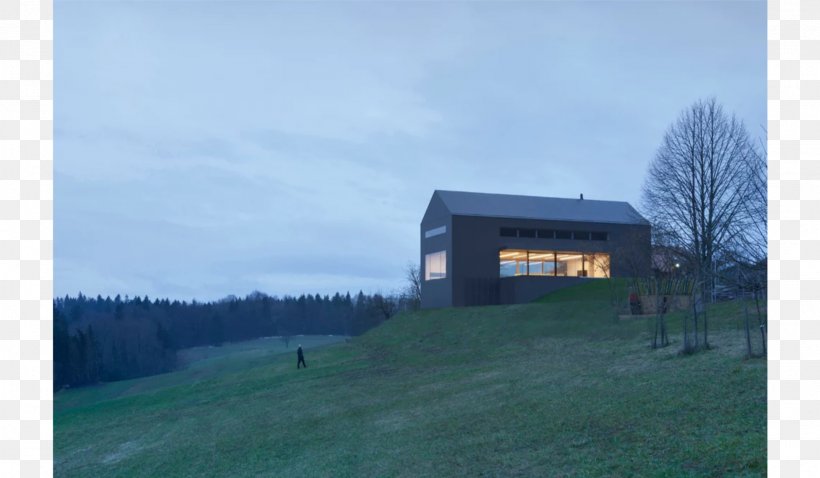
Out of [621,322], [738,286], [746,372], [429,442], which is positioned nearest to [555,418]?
[429,442]

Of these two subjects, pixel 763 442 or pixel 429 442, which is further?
pixel 429 442

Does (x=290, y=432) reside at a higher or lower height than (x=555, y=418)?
lower

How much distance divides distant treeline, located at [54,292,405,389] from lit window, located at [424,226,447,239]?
22.3m

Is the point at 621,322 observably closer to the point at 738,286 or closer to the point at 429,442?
the point at 738,286

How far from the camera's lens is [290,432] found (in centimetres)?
2180

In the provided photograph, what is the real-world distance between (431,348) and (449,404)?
1731 centimetres

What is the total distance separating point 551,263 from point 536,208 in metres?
4.30

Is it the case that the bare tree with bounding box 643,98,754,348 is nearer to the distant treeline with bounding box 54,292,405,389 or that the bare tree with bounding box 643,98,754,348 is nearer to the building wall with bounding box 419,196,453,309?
the building wall with bounding box 419,196,453,309

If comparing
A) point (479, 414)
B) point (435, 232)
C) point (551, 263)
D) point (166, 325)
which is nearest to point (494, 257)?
point (551, 263)

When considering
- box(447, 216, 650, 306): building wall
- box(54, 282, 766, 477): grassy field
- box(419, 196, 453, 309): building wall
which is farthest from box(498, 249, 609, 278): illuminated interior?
box(54, 282, 766, 477): grassy field

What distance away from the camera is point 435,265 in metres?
57.1

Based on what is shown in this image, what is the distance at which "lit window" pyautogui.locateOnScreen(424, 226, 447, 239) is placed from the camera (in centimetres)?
5472

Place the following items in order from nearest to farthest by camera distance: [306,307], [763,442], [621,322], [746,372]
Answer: [763,442] → [746,372] → [621,322] → [306,307]

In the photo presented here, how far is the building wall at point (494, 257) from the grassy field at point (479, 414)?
1219 cm
